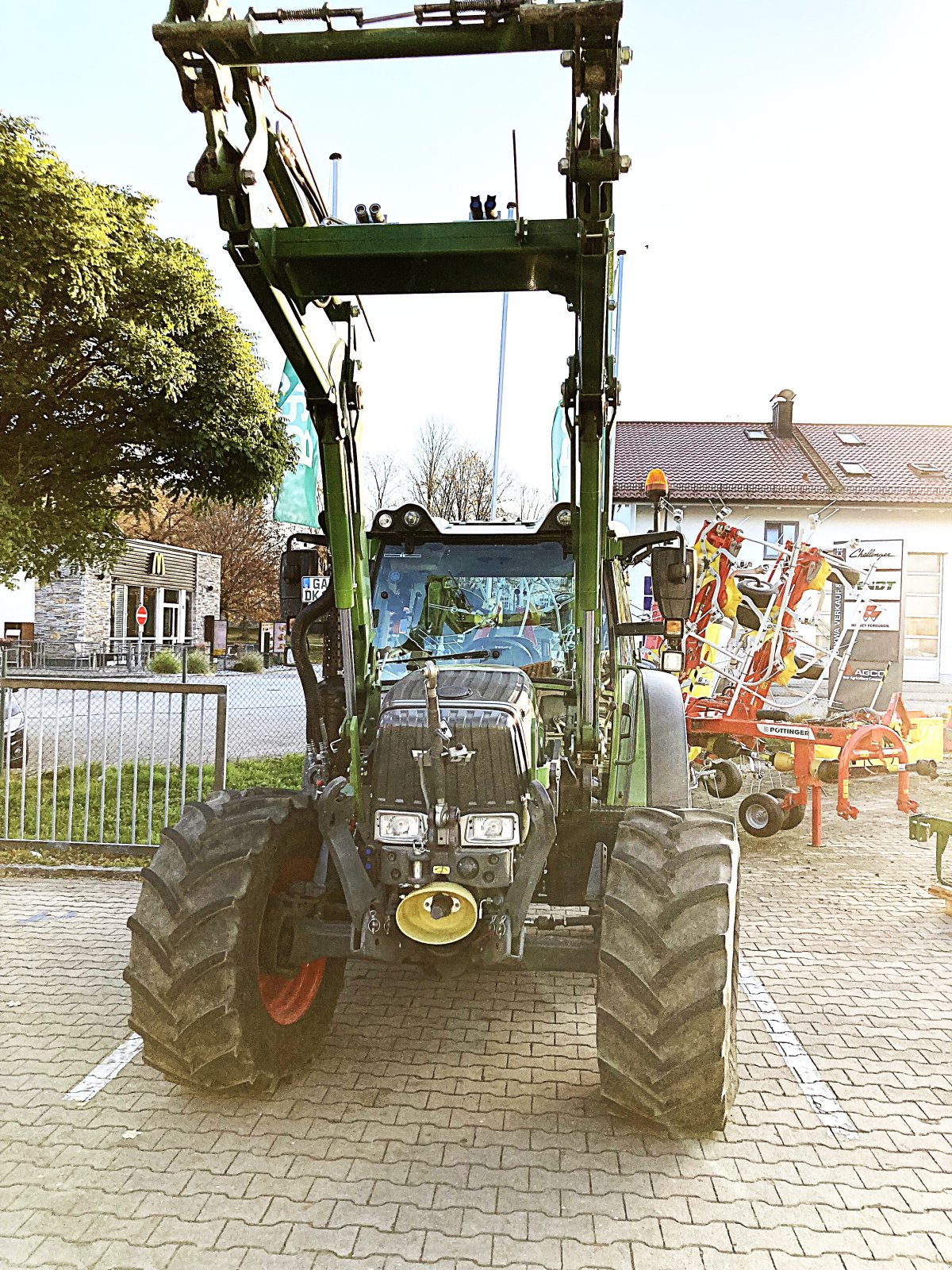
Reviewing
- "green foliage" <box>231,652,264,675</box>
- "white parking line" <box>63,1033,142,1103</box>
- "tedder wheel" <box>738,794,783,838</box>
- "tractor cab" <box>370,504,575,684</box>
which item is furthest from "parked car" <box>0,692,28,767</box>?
"green foliage" <box>231,652,264,675</box>

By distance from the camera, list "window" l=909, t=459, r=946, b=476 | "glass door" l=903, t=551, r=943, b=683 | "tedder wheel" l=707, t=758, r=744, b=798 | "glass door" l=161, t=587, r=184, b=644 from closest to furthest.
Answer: "tedder wheel" l=707, t=758, r=744, b=798 < "glass door" l=903, t=551, r=943, b=683 < "window" l=909, t=459, r=946, b=476 < "glass door" l=161, t=587, r=184, b=644

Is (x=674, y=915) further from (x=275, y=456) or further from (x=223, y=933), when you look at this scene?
(x=275, y=456)

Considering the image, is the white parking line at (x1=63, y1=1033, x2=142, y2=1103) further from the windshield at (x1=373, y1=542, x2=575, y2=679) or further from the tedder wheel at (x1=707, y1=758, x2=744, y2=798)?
the tedder wheel at (x1=707, y1=758, x2=744, y2=798)

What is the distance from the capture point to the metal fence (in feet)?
23.3

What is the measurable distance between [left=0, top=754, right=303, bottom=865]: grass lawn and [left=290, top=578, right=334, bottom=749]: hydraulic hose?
1.23 m

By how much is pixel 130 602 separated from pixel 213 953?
123 ft

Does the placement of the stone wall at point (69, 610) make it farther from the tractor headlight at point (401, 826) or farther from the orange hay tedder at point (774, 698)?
the tractor headlight at point (401, 826)

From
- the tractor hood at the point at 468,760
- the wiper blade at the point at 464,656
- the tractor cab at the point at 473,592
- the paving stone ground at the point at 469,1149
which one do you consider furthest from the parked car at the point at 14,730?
the tractor hood at the point at 468,760

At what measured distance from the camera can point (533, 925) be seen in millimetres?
3750

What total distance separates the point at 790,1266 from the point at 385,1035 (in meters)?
2.03

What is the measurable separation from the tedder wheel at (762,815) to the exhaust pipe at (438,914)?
5.68 metres

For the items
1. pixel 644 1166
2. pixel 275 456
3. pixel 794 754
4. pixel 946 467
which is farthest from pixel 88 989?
pixel 946 467

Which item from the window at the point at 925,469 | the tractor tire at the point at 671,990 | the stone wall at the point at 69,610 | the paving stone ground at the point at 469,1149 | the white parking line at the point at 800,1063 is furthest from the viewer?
the stone wall at the point at 69,610

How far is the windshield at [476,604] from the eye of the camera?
4.67 metres
